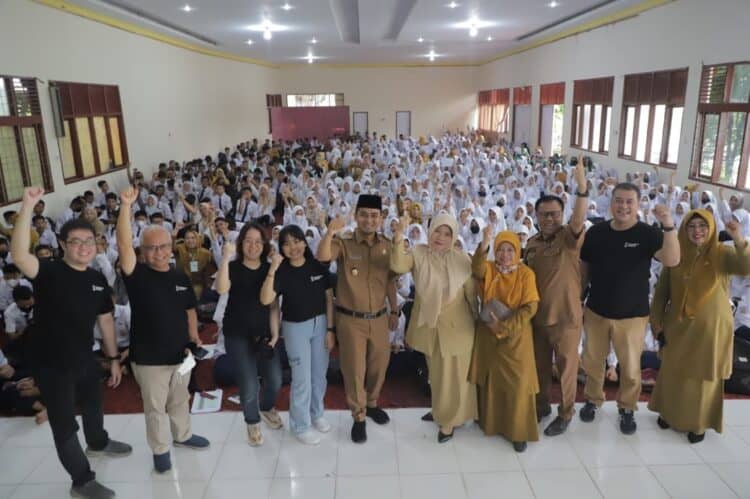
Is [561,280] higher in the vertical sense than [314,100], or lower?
lower

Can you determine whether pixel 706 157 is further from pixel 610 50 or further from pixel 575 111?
pixel 575 111

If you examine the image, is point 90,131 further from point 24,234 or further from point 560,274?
point 560,274

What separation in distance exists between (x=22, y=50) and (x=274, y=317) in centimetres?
768

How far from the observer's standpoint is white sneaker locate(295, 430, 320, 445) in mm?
3639

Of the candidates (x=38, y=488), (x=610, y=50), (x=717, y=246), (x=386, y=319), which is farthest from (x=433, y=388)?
(x=610, y=50)

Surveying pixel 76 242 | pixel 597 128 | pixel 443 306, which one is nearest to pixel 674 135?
pixel 597 128

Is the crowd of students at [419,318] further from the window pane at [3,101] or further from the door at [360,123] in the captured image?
the door at [360,123]

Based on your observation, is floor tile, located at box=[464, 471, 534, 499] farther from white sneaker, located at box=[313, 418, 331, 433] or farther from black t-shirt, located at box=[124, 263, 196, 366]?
black t-shirt, located at box=[124, 263, 196, 366]

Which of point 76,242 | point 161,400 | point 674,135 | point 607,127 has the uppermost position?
point 607,127

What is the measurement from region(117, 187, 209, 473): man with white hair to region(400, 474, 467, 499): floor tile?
1.49 m

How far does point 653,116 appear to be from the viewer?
11484 mm

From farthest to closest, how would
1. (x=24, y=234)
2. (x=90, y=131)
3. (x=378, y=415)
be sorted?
(x=90, y=131)
(x=378, y=415)
(x=24, y=234)

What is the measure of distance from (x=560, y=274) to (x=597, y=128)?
12.3m

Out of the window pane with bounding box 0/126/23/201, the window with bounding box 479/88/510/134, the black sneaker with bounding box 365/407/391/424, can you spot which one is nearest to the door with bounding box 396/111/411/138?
the window with bounding box 479/88/510/134
